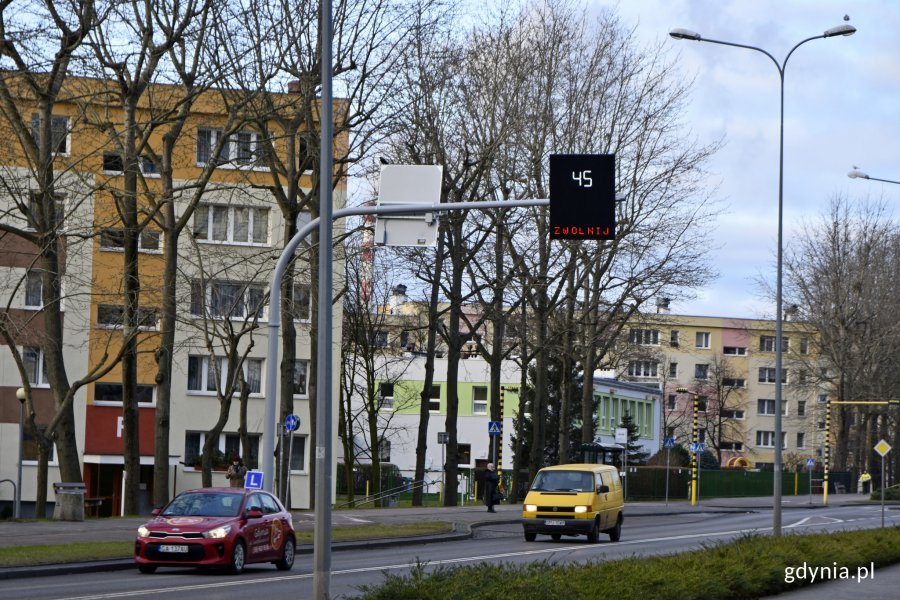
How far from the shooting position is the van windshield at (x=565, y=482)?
103ft

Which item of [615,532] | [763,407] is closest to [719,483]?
[763,407]

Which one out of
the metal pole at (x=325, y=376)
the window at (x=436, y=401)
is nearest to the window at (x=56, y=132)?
the metal pole at (x=325, y=376)

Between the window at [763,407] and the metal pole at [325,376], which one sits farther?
the window at [763,407]

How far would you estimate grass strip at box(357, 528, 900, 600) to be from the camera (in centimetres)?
1191

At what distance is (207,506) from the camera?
21812 millimetres

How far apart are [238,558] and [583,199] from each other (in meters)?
7.94

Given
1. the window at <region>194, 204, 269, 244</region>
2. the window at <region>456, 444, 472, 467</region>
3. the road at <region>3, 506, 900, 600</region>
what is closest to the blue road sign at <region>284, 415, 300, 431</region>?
the road at <region>3, 506, 900, 600</region>

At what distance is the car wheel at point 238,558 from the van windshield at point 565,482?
11.6m

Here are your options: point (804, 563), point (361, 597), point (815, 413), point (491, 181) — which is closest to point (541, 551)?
point (804, 563)

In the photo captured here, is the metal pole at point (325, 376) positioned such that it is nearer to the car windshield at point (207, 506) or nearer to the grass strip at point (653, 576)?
the grass strip at point (653, 576)

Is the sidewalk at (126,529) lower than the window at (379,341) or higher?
lower

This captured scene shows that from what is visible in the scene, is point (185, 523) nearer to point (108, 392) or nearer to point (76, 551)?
point (76, 551)

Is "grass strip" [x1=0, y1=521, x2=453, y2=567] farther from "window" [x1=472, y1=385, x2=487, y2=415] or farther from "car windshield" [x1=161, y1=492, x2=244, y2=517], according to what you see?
"window" [x1=472, y1=385, x2=487, y2=415]

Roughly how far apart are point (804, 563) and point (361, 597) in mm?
8516
